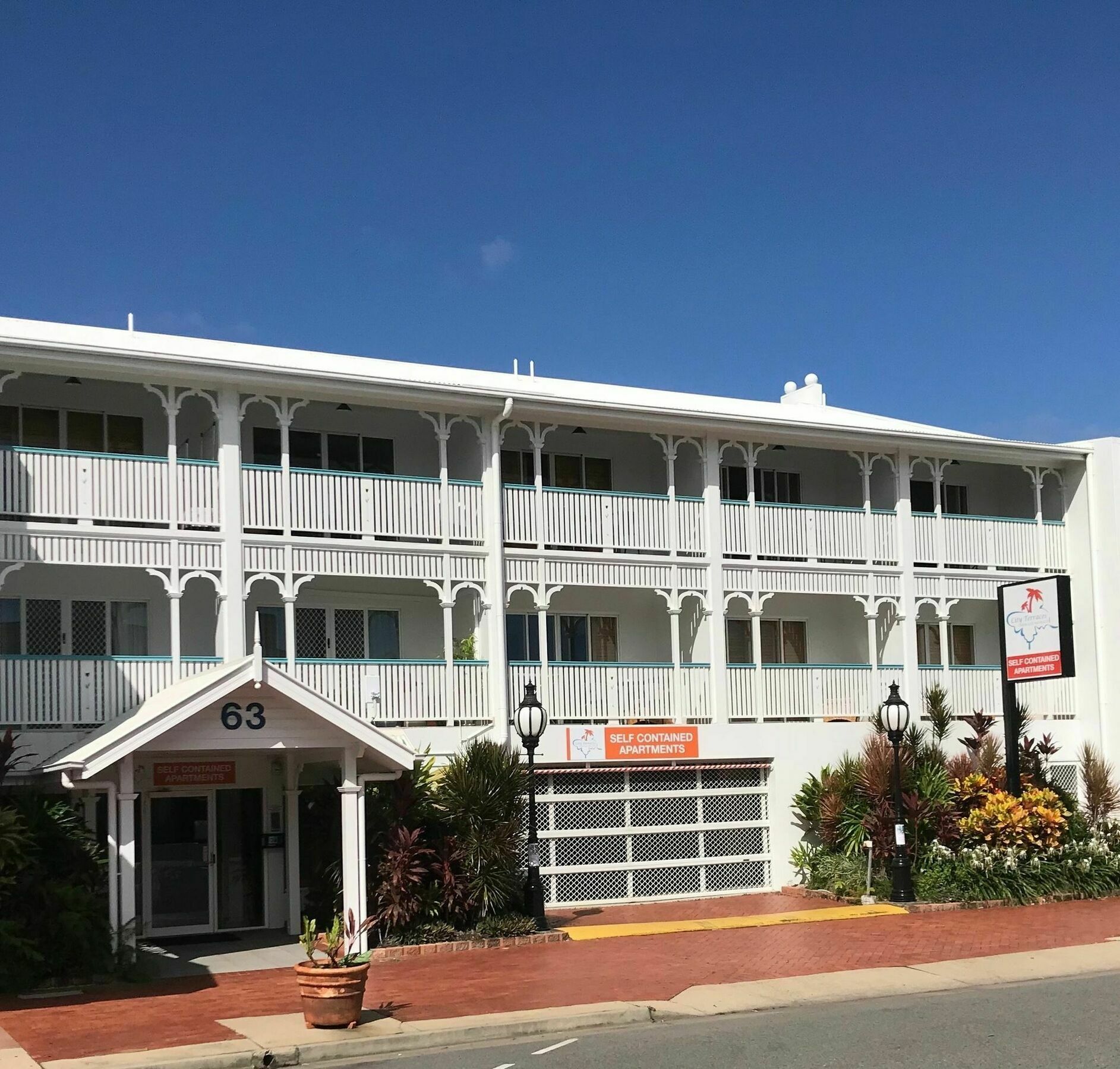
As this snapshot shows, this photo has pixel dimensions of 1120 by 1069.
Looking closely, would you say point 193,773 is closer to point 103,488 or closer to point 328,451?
point 103,488

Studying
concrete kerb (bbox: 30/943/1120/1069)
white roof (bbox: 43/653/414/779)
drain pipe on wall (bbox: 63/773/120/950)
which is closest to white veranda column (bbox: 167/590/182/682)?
white roof (bbox: 43/653/414/779)

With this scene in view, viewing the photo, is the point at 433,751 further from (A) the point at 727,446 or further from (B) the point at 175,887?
(A) the point at 727,446

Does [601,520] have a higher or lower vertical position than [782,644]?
higher

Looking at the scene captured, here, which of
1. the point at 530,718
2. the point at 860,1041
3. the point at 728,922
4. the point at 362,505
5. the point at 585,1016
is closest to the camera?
the point at 860,1041

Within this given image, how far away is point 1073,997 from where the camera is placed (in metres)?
14.8

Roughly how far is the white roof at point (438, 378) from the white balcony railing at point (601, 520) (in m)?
1.63

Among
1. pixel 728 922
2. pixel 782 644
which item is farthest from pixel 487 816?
pixel 782 644

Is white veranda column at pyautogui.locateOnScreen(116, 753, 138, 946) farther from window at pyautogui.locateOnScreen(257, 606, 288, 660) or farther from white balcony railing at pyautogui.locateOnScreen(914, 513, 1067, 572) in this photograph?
white balcony railing at pyautogui.locateOnScreen(914, 513, 1067, 572)

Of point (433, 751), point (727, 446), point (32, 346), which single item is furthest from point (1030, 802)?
point (32, 346)

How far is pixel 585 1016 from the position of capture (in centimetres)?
1420

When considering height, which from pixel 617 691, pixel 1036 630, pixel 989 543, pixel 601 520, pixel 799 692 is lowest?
pixel 799 692

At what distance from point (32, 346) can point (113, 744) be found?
6.17 m

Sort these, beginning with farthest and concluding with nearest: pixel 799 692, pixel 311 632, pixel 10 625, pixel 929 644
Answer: pixel 929 644
pixel 799 692
pixel 311 632
pixel 10 625

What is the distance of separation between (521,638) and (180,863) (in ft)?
23.5
